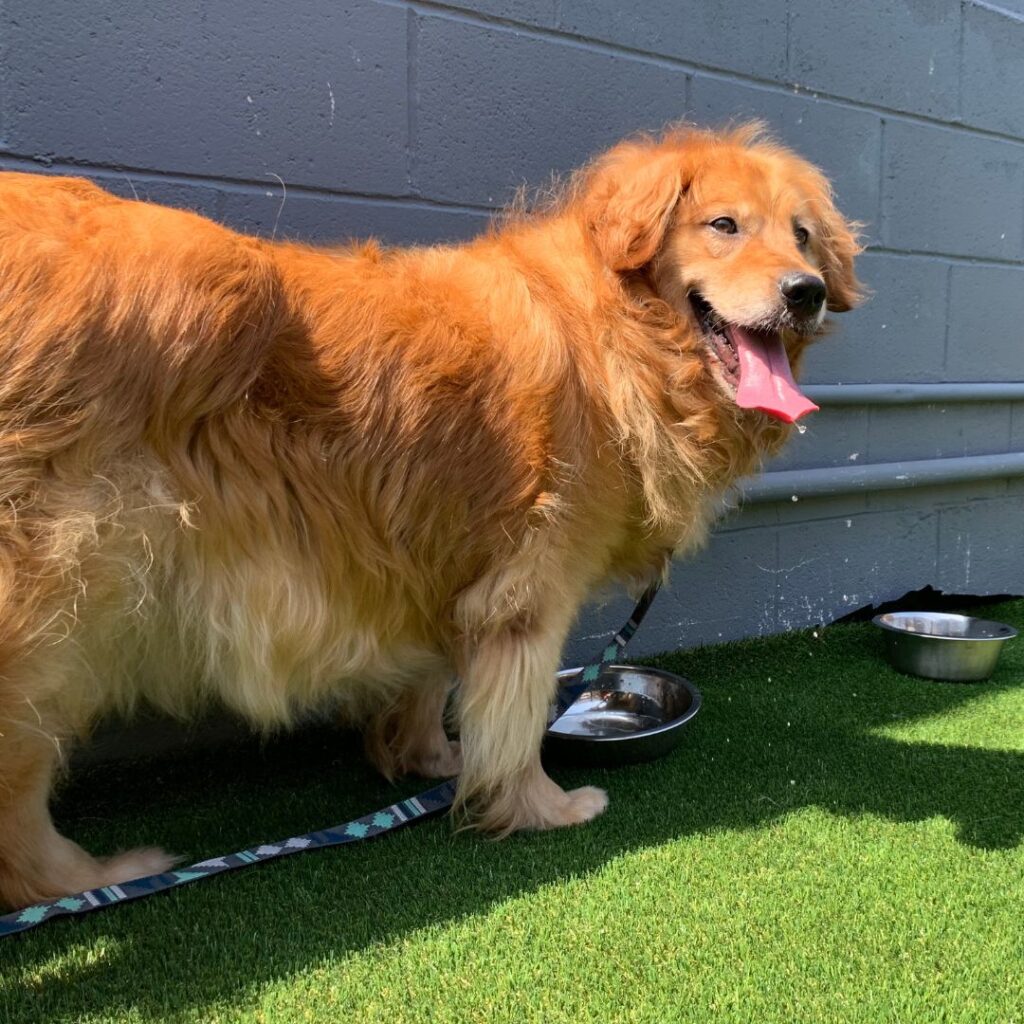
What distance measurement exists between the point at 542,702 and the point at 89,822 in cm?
122

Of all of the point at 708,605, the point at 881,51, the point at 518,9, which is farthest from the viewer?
the point at 881,51

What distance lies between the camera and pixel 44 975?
A: 1600mm

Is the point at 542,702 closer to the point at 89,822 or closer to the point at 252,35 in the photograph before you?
the point at 89,822

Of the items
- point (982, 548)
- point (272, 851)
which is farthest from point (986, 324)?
point (272, 851)

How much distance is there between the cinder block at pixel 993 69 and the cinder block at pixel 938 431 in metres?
1.48

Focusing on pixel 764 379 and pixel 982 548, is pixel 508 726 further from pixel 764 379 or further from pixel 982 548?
pixel 982 548

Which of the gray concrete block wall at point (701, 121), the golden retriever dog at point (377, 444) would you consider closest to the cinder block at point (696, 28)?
the gray concrete block wall at point (701, 121)

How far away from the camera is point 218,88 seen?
2.52 m

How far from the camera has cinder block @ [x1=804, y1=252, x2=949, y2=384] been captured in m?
4.01

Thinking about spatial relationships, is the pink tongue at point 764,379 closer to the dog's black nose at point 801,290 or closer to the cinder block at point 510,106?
the dog's black nose at point 801,290

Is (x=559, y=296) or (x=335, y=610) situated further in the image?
(x=559, y=296)

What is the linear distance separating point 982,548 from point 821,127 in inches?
97.2

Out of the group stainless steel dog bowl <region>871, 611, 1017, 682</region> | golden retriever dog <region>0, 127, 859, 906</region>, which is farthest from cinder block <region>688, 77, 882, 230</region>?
stainless steel dog bowl <region>871, 611, 1017, 682</region>

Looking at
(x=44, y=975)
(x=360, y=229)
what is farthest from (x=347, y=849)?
(x=360, y=229)
